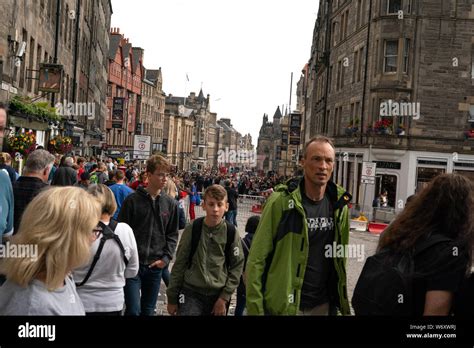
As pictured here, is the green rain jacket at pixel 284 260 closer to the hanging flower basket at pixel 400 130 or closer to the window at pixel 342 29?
the hanging flower basket at pixel 400 130

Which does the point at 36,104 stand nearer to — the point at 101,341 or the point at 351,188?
the point at 101,341

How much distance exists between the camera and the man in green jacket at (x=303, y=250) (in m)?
A: 4.45

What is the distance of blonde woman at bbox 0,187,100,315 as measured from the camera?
2.97 meters

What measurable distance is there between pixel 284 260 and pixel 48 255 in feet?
6.15

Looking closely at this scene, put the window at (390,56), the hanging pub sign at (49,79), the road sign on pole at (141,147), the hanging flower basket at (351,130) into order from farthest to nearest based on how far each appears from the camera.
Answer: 1. the hanging flower basket at (351,130)
2. the window at (390,56)
3. the road sign on pole at (141,147)
4. the hanging pub sign at (49,79)

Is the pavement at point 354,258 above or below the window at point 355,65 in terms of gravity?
below

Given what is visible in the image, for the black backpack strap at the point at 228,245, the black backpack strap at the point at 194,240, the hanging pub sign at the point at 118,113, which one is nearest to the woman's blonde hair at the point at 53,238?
the black backpack strap at the point at 194,240

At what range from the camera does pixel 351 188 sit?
39.9 meters

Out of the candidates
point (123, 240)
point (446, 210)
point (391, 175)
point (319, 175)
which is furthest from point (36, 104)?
point (391, 175)

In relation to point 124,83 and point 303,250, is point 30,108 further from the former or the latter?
point 124,83

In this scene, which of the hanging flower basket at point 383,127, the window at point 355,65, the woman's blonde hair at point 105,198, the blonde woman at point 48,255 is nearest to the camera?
the blonde woman at point 48,255

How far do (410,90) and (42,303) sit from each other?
34.8 metres

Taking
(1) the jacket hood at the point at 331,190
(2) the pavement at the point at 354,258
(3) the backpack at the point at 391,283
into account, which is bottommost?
(2) the pavement at the point at 354,258

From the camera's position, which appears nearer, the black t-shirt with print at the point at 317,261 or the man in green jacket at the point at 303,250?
the man in green jacket at the point at 303,250
